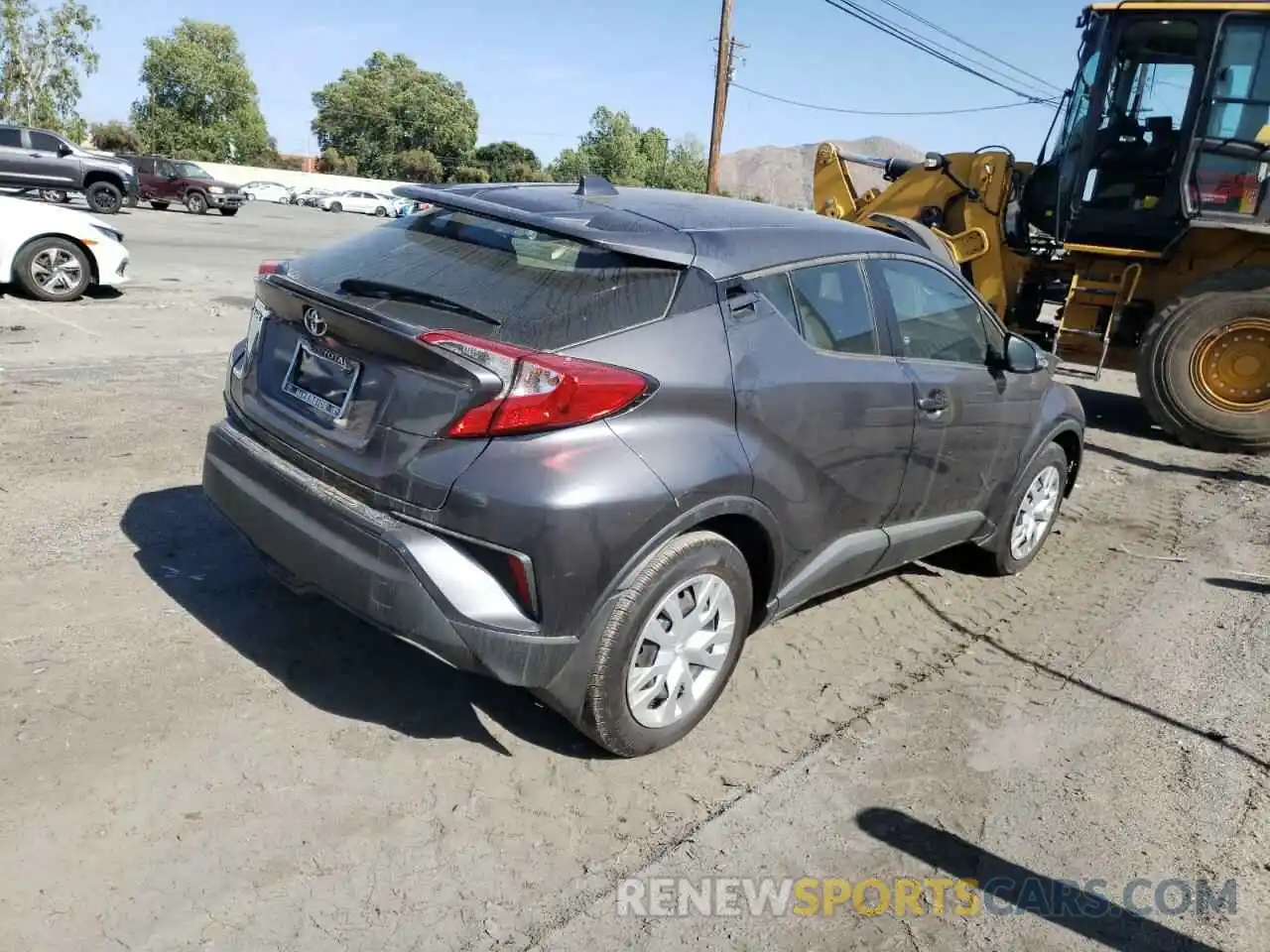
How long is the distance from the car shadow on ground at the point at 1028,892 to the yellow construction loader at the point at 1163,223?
692cm

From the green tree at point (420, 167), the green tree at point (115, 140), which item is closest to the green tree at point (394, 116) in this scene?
the green tree at point (420, 167)

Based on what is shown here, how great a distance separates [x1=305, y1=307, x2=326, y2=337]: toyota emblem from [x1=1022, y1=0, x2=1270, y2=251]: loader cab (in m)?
8.22

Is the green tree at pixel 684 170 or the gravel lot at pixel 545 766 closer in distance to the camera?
the gravel lot at pixel 545 766

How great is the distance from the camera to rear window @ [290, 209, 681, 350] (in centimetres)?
292

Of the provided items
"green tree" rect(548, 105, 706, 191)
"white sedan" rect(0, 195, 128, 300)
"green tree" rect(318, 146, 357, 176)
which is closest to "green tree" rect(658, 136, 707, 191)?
"green tree" rect(548, 105, 706, 191)

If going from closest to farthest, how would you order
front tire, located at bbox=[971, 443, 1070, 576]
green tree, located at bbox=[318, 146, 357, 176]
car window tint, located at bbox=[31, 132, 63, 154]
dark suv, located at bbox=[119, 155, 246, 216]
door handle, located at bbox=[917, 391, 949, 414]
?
door handle, located at bbox=[917, 391, 949, 414] < front tire, located at bbox=[971, 443, 1070, 576] < car window tint, located at bbox=[31, 132, 63, 154] < dark suv, located at bbox=[119, 155, 246, 216] < green tree, located at bbox=[318, 146, 357, 176]

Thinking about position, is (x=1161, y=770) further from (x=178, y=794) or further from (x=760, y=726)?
(x=178, y=794)

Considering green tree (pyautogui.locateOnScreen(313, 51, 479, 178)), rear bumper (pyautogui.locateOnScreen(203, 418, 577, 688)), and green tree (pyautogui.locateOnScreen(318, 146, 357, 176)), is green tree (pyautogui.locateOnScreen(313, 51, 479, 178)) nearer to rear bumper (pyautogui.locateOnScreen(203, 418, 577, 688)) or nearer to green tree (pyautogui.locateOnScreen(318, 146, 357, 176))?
green tree (pyautogui.locateOnScreen(318, 146, 357, 176))

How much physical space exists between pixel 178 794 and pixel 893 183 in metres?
10.4

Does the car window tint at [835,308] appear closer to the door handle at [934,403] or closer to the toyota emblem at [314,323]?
the door handle at [934,403]

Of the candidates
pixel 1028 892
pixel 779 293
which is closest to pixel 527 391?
pixel 779 293

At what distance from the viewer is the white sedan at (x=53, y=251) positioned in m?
9.75

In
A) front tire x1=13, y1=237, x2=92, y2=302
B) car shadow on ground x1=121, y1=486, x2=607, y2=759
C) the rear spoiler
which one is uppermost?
the rear spoiler

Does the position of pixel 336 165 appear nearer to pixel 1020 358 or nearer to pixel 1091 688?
pixel 1020 358
